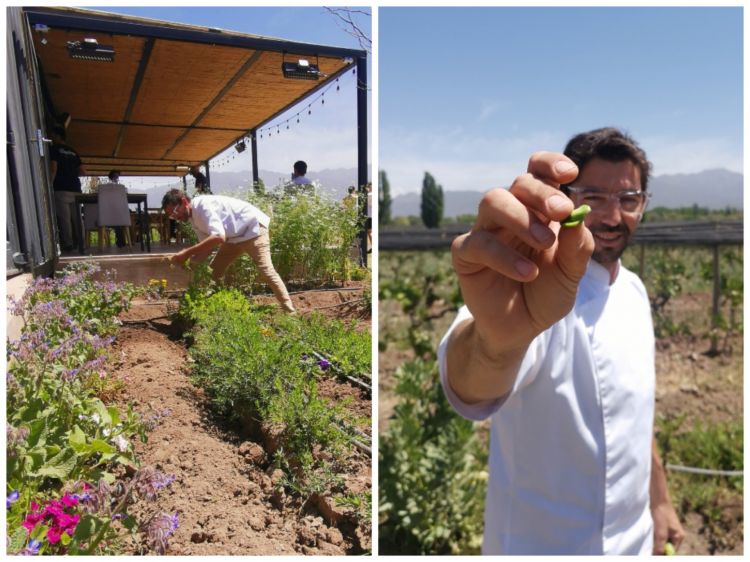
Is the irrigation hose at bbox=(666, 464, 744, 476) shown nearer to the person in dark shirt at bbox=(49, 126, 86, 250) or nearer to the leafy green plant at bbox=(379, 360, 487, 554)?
the leafy green plant at bbox=(379, 360, 487, 554)

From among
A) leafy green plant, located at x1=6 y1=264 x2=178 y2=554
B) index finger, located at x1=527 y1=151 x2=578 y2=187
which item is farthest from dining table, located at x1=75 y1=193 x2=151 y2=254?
index finger, located at x1=527 y1=151 x2=578 y2=187

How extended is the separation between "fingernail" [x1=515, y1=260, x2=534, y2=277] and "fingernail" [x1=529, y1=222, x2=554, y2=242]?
0.13 feet

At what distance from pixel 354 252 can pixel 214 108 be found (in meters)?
1.25

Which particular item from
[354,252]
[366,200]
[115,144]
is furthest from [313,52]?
[115,144]

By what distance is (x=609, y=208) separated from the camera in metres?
1.46

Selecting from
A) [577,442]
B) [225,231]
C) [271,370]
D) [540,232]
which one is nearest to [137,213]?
[225,231]

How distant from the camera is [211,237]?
2.68m

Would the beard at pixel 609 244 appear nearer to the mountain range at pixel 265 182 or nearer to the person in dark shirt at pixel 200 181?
the mountain range at pixel 265 182

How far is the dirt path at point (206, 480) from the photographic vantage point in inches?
64.0

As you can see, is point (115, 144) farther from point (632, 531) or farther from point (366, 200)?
point (632, 531)

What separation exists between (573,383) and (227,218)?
6.21 ft

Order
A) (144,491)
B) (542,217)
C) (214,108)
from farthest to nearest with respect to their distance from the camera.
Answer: (214,108) → (144,491) → (542,217)

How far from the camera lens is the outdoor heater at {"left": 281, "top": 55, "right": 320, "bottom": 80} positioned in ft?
6.70

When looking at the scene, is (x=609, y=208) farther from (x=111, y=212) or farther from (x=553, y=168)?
(x=111, y=212)
